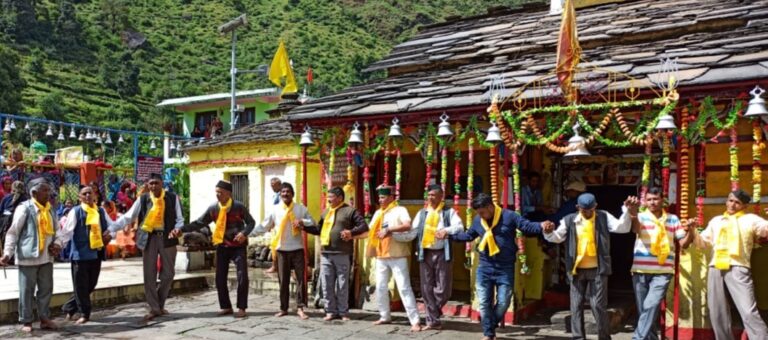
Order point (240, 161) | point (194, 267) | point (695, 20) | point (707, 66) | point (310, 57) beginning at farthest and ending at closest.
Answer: point (310, 57) < point (240, 161) < point (194, 267) < point (695, 20) < point (707, 66)

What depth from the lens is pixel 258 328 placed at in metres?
8.38

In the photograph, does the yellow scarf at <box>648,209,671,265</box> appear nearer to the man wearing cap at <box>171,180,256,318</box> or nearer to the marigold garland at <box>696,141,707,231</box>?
the marigold garland at <box>696,141,707,231</box>

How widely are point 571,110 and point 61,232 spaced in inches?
262

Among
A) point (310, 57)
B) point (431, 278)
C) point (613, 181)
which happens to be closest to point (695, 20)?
point (613, 181)

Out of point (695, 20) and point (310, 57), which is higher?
point (310, 57)

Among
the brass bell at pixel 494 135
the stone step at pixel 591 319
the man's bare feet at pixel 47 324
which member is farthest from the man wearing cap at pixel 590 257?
the man's bare feet at pixel 47 324

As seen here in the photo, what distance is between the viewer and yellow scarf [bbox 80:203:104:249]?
854cm

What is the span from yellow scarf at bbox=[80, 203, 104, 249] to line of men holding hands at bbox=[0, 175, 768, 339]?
1 centimetres

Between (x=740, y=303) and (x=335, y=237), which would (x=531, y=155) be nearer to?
(x=335, y=237)

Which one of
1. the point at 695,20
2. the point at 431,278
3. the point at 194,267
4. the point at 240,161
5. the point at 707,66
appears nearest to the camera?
the point at 707,66

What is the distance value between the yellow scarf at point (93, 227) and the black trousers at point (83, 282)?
0.86ft

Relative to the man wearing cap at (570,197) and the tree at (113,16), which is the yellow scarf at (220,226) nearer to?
the man wearing cap at (570,197)

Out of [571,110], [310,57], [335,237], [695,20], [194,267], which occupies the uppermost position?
[310,57]

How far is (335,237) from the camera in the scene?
8.87m
